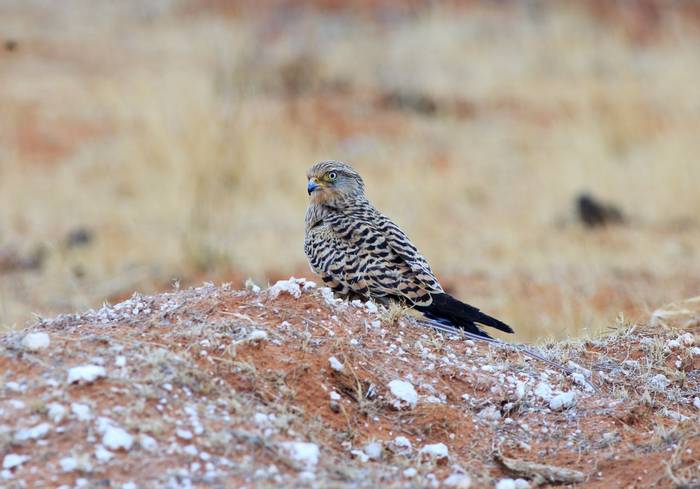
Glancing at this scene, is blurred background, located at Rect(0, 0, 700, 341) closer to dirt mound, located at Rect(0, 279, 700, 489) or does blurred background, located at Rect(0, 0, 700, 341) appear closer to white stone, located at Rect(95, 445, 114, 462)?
dirt mound, located at Rect(0, 279, 700, 489)

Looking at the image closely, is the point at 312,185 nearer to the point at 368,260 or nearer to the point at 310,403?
the point at 368,260

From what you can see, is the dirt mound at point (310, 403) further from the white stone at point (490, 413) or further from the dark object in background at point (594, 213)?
the dark object in background at point (594, 213)

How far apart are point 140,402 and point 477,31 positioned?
57.6 ft

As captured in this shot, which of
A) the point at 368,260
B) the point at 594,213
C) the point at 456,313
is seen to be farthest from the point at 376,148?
Answer: the point at 456,313

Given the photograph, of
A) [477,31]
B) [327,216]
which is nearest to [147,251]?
[327,216]

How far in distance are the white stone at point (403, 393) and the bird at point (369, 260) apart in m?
0.78

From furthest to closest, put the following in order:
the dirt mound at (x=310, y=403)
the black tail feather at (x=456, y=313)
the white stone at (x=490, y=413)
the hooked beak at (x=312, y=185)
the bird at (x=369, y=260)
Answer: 1. the hooked beak at (x=312, y=185)
2. the bird at (x=369, y=260)
3. the black tail feather at (x=456, y=313)
4. the white stone at (x=490, y=413)
5. the dirt mound at (x=310, y=403)

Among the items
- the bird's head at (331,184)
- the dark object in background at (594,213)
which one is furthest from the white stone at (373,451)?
the dark object in background at (594,213)

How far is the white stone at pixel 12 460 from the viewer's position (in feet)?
11.5

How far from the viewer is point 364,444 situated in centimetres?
397

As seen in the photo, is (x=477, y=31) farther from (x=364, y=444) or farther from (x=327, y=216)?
(x=364, y=444)

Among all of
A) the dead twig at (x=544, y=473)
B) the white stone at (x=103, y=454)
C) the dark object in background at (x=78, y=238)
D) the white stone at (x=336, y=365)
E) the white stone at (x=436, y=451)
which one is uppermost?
the white stone at (x=336, y=365)

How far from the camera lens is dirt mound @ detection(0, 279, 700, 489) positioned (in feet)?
11.8

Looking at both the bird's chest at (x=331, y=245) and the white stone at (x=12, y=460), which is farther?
the bird's chest at (x=331, y=245)
